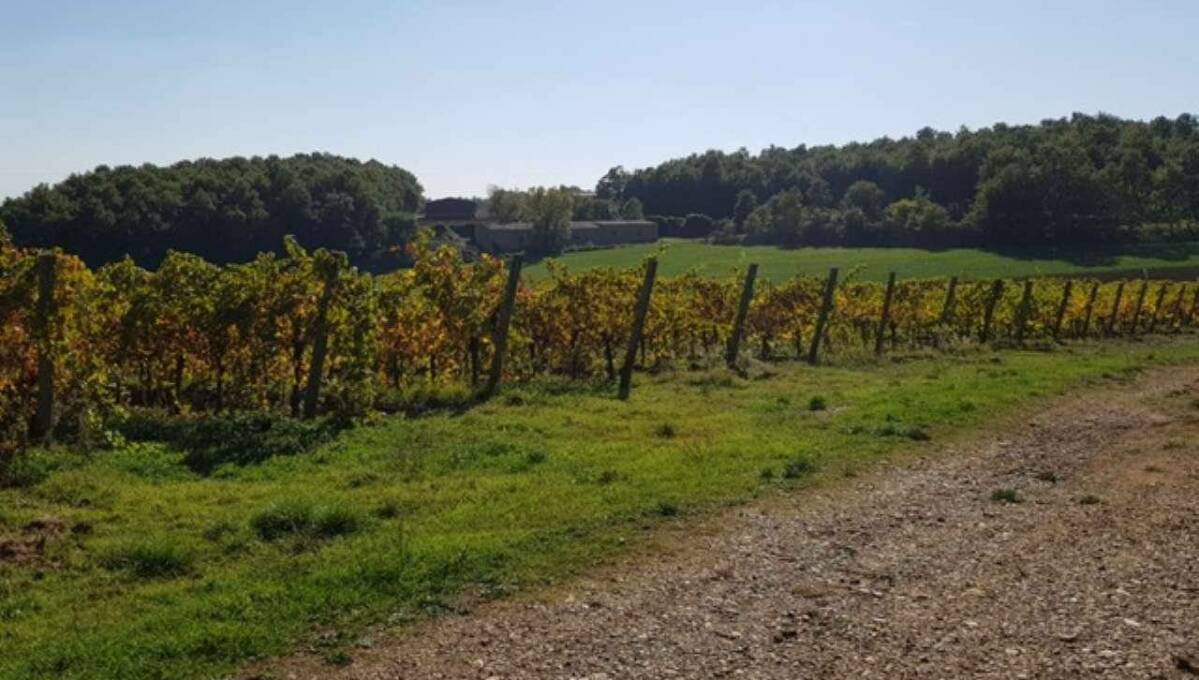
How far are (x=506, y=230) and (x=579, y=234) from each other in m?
12.5

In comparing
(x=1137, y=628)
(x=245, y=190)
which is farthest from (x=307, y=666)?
(x=245, y=190)

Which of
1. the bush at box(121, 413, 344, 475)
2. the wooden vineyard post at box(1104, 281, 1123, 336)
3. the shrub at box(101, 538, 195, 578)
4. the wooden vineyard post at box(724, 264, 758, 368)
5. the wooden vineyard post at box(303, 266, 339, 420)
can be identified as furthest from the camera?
the wooden vineyard post at box(1104, 281, 1123, 336)

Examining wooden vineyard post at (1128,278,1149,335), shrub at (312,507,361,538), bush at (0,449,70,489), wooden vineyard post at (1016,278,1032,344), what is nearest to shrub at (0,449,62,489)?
bush at (0,449,70,489)

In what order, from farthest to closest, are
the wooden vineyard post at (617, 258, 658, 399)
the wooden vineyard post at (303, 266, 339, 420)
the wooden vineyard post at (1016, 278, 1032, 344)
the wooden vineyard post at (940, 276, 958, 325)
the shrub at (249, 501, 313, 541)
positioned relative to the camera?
the wooden vineyard post at (1016, 278, 1032, 344) < the wooden vineyard post at (940, 276, 958, 325) < the wooden vineyard post at (617, 258, 658, 399) < the wooden vineyard post at (303, 266, 339, 420) < the shrub at (249, 501, 313, 541)

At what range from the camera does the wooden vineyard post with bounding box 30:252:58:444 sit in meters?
9.99

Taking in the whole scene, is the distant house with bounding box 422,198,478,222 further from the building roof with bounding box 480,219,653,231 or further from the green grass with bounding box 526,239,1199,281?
the green grass with bounding box 526,239,1199,281

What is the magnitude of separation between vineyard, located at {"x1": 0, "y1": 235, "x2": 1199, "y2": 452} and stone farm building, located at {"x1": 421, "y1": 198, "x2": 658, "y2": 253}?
76.2 m

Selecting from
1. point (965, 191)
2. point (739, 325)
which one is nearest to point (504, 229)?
point (965, 191)

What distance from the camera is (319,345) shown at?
1277cm

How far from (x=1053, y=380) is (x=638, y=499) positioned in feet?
41.4

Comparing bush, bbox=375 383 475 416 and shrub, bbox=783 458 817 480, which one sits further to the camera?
bush, bbox=375 383 475 416

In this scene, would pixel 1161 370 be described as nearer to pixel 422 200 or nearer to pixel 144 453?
pixel 144 453

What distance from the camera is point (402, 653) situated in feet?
19.1

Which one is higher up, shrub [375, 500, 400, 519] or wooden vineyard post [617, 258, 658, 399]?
wooden vineyard post [617, 258, 658, 399]
